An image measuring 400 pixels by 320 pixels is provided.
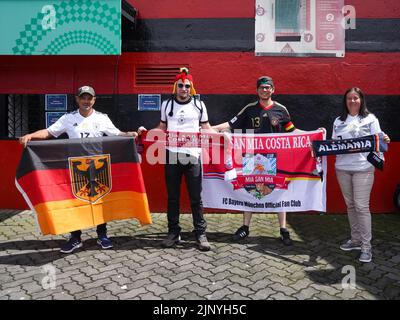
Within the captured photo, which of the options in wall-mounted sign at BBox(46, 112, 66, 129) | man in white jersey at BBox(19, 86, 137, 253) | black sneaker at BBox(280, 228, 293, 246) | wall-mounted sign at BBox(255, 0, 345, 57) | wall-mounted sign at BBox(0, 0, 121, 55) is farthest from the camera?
wall-mounted sign at BBox(46, 112, 66, 129)

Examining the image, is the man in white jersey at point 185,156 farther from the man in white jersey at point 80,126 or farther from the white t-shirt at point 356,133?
the white t-shirt at point 356,133

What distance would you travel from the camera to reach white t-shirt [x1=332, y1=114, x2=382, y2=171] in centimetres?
468

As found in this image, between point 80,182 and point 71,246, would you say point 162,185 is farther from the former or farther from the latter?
point 71,246

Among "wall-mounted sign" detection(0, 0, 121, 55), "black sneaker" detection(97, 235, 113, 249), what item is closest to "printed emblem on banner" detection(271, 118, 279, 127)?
"wall-mounted sign" detection(0, 0, 121, 55)

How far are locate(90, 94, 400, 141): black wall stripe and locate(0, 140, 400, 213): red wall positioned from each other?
0.56 m

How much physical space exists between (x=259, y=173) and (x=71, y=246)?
2752 mm

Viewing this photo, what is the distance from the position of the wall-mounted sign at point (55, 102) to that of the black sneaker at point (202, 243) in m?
3.62

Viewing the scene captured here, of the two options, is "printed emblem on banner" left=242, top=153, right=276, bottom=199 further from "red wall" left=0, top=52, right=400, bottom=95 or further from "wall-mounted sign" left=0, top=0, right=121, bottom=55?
"wall-mounted sign" left=0, top=0, right=121, bottom=55

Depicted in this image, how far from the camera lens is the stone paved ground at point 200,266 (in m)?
3.80

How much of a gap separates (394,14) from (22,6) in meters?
6.21

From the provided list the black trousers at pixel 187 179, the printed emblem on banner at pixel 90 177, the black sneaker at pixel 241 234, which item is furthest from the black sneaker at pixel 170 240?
the printed emblem on banner at pixel 90 177

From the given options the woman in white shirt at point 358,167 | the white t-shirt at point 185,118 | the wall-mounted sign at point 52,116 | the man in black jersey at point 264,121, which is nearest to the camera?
the woman in white shirt at point 358,167

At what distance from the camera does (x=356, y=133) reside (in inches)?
187

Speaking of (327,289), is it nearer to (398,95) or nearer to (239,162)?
(239,162)
